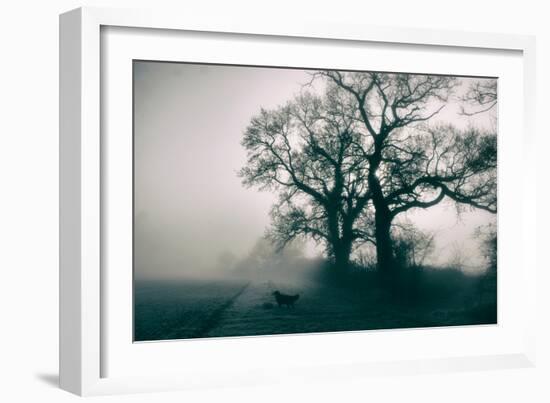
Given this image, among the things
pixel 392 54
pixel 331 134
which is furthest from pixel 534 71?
pixel 331 134

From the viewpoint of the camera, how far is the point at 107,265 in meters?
5.53

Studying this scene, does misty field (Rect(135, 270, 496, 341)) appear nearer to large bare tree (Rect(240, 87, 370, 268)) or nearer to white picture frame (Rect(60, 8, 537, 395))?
white picture frame (Rect(60, 8, 537, 395))

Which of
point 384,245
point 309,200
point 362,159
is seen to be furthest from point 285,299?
point 362,159

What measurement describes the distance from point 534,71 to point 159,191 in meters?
2.82

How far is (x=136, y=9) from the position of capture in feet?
18.1

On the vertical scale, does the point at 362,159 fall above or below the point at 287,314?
above

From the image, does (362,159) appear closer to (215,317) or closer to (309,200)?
(309,200)

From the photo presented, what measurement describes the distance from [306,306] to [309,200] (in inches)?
27.8

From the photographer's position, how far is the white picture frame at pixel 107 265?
541 cm

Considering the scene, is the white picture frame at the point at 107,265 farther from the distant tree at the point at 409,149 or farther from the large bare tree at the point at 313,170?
the large bare tree at the point at 313,170

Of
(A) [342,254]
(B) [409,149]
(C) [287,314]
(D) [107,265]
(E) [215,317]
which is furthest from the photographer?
(B) [409,149]

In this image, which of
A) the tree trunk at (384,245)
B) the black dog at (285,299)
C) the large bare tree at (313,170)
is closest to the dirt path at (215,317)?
the black dog at (285,299)

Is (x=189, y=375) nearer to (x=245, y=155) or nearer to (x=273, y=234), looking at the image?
(x=273, y=234)

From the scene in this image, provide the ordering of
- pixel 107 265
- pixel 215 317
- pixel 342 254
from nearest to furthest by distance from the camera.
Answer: pixel 107 265
pixel 215 317
pixel 342 254
